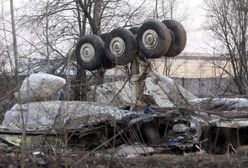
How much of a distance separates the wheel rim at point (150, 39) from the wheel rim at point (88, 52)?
3.89ft

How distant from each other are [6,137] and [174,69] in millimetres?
23274

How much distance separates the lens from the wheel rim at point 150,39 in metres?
10.0

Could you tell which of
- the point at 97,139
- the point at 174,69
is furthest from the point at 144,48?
the point at 174,69

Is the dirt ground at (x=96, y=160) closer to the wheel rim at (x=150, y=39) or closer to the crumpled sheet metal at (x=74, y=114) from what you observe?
the crumpled sheet metal at (x=74, y=114)

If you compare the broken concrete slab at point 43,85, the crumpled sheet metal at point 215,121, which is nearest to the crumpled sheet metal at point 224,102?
the crumpled sheet metal at point 215,121

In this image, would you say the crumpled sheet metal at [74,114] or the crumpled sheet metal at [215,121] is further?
the crumpled sheet metal at [215,121]

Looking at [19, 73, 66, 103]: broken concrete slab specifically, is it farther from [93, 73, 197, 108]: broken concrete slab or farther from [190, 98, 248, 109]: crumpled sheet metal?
[190, 98, 248, 109]: crumpled sheet metal

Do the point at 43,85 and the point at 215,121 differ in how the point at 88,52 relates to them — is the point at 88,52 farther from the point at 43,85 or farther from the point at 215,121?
the point at 215,121

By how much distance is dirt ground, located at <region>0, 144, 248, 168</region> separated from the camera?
16.3ft

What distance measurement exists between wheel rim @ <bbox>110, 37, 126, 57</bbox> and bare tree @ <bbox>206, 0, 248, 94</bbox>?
34.7ft

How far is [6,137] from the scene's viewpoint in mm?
7672

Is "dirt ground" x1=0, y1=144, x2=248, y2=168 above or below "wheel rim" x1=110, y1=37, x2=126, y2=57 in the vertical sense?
below

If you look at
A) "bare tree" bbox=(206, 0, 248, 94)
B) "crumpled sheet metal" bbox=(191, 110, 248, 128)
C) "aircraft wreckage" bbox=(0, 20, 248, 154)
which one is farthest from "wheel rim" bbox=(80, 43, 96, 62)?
"bare tree" bbox=(206, 0, 248, 94)

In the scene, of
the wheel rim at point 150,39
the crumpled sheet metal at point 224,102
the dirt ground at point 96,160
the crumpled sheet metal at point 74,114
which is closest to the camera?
the dirt ground at point 96,160
